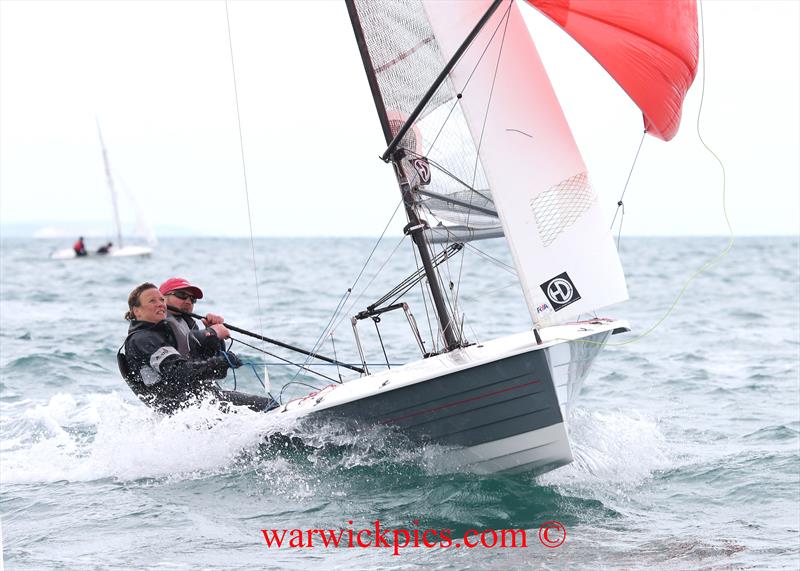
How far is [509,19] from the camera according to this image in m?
5.12

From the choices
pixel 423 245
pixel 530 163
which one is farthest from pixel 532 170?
pixel 423 245

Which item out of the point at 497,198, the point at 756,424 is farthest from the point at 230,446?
the point at 756,424

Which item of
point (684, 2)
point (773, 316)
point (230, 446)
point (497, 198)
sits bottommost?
point (773, 316)

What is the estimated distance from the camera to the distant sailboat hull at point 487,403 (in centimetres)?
472

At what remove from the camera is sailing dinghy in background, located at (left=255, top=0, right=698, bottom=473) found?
4.79 metres

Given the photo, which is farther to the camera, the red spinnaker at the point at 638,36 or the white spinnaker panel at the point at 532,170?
the white spinnaker panel at the point at 532,170

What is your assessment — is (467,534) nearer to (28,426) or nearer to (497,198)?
(497,198)

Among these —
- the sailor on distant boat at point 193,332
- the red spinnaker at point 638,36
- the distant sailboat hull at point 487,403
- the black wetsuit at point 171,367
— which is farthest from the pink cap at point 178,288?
the red spinnaker at point 638,36

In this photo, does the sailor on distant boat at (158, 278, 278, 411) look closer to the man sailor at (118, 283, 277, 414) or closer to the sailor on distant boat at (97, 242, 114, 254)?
the man sailor at (118, 283, 277, 414)

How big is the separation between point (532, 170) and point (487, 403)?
131cm

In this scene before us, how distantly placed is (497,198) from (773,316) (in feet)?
32.9

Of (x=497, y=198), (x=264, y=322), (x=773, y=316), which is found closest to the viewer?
(x=497, y=198)

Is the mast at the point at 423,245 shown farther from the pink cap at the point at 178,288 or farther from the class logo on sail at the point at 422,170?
the pink cap at the point at 178,288

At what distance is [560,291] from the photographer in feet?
16.4
